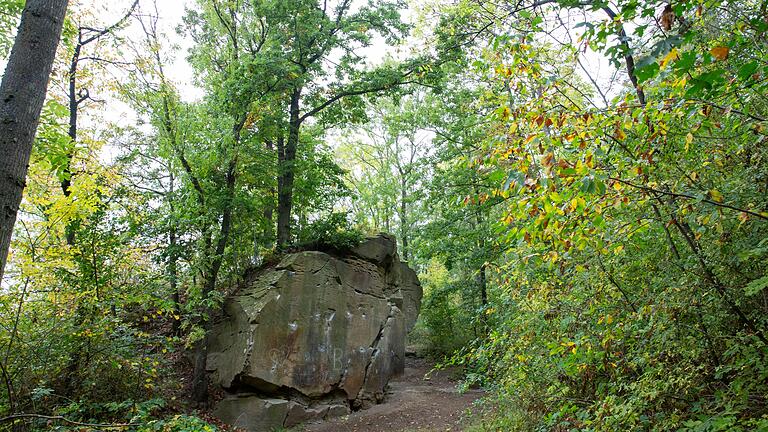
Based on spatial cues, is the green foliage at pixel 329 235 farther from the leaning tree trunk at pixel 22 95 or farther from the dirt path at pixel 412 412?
the leaning tree trunk at pixel 22 95

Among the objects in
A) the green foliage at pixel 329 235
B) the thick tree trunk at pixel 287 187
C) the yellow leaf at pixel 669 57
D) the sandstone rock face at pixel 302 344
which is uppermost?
the thick tree trunk at pixel 287 187

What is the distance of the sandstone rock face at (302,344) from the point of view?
932cm

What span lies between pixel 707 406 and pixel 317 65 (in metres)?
10.4

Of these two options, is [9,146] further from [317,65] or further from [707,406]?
[317,65]

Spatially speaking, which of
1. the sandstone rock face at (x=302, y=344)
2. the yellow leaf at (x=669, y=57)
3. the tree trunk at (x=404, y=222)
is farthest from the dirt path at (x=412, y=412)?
the tree trunk at (x=404, y=222)

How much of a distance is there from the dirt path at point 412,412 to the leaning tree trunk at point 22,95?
716cm

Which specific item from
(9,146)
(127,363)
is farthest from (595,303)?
(127,363)

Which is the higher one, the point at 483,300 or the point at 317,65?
the point at 317,65

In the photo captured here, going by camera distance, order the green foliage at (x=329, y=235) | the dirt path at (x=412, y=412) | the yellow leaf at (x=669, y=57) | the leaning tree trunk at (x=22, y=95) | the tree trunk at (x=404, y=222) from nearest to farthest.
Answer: the yellow leaf at (x=669, y=57), the leaning tree trunk at (x=22, y=95), the dirt path at (x=412, y=412), the green foliage at (x=329, y=235), the tree trunk at (x=404, y=222)

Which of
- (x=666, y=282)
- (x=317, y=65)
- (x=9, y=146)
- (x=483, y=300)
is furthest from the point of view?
(x=483, y=300)

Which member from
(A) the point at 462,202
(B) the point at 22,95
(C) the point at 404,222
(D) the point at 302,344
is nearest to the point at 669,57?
(A) the point at 462,202

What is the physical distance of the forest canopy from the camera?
2.65 meters

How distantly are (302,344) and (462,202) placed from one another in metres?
7.72

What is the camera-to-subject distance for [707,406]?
299 cm
